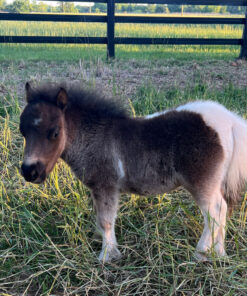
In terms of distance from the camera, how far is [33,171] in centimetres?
221

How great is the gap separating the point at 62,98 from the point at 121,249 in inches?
51.2

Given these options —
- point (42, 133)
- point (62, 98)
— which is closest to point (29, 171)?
point (42, 133)

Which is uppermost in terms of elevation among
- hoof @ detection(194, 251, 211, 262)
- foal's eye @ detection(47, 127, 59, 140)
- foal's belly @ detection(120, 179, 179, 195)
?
foal's eye @ detection(47, 127, 59, 140)

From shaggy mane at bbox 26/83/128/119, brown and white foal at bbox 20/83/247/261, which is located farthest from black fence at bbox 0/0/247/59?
brown and white foal at bbox 20/83/247/261

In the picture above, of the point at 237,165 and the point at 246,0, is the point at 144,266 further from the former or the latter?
the point at 246,0

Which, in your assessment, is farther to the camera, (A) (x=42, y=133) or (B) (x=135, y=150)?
(B) (x=135, y=150)

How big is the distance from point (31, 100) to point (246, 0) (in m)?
7.56

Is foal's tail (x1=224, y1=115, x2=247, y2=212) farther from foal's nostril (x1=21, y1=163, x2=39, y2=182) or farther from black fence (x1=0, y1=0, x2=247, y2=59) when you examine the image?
black fence (x1=0, y1=0, x2=247, y2=59)

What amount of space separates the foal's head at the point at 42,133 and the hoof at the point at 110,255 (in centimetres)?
77

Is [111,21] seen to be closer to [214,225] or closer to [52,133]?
[52,133]

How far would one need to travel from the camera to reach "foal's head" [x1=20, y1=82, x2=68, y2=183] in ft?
7.32

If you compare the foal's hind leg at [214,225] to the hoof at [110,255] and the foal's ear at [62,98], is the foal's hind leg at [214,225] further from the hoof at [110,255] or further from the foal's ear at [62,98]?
the foal's ear at [62,98]

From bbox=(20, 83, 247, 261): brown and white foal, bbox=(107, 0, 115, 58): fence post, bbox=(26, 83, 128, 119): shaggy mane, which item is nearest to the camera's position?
bbox=(20, 83, 247, 261): brown and white foal

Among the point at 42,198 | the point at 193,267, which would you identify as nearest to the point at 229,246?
the point at 193,267
